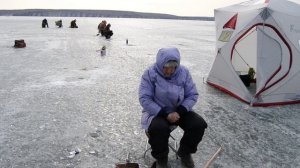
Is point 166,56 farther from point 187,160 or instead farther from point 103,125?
point 103,125

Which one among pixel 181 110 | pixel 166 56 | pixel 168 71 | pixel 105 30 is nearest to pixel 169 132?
pixel 181 110

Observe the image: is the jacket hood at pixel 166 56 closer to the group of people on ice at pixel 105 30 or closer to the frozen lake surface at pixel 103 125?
the frozen lake surface at pixel 103 125

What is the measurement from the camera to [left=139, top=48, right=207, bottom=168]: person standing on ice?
3.98 metres

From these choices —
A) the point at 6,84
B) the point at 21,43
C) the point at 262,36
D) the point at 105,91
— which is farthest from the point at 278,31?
the point at 21,43

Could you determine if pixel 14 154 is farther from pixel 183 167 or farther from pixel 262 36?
pixel 262 36

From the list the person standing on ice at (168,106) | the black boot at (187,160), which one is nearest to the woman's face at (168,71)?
the person standing on ice at (168,106)

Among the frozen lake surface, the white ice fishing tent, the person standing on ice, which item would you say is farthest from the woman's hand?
the white ice fishing tent

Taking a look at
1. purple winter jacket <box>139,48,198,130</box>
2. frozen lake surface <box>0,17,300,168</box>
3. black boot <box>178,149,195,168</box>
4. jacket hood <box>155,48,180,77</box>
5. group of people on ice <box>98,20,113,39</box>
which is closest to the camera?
jacket hood <box>155,48,180,77</box>

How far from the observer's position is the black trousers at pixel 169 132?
12.8 feet

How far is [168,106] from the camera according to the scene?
4.23 meters

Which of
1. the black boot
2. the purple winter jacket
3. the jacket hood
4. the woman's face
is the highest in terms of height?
the jacket hood

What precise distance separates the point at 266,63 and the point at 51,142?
474 centimetres

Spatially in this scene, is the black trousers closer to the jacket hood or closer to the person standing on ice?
the person standing on ice

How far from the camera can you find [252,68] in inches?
356
